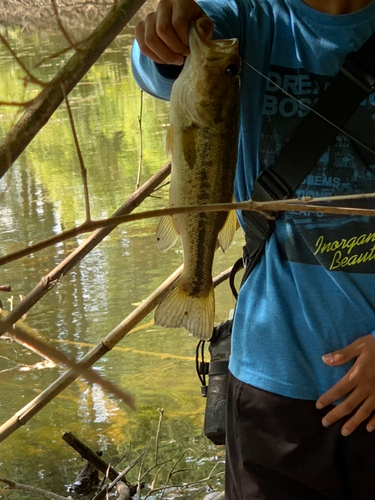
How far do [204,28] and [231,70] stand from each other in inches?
4.1

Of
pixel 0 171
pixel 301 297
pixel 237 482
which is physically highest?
pixel 0 171

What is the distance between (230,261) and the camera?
4.68 m

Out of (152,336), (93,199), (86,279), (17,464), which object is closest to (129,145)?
(93,199)

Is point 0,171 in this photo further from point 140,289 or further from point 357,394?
point 140,289

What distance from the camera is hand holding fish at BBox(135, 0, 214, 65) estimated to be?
1255 mm

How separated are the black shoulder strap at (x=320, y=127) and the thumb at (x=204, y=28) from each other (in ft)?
1.33

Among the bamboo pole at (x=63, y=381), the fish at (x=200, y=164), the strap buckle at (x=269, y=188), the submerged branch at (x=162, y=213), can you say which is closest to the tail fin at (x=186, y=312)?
the fish at (x=200, y=164)

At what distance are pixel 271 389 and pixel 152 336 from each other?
7.80ft

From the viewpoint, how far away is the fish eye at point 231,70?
1.31 m

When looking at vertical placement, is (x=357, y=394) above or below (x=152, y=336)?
above

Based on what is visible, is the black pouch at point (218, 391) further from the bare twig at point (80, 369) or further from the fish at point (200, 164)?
the bare twig at point (80, 369)

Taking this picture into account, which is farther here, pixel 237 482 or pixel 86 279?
pixel 86 279

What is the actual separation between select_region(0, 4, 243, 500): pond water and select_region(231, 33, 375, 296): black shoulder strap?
23.9 inches

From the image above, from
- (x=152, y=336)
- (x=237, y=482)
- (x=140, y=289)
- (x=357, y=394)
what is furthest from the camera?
(x=140, y=289)
